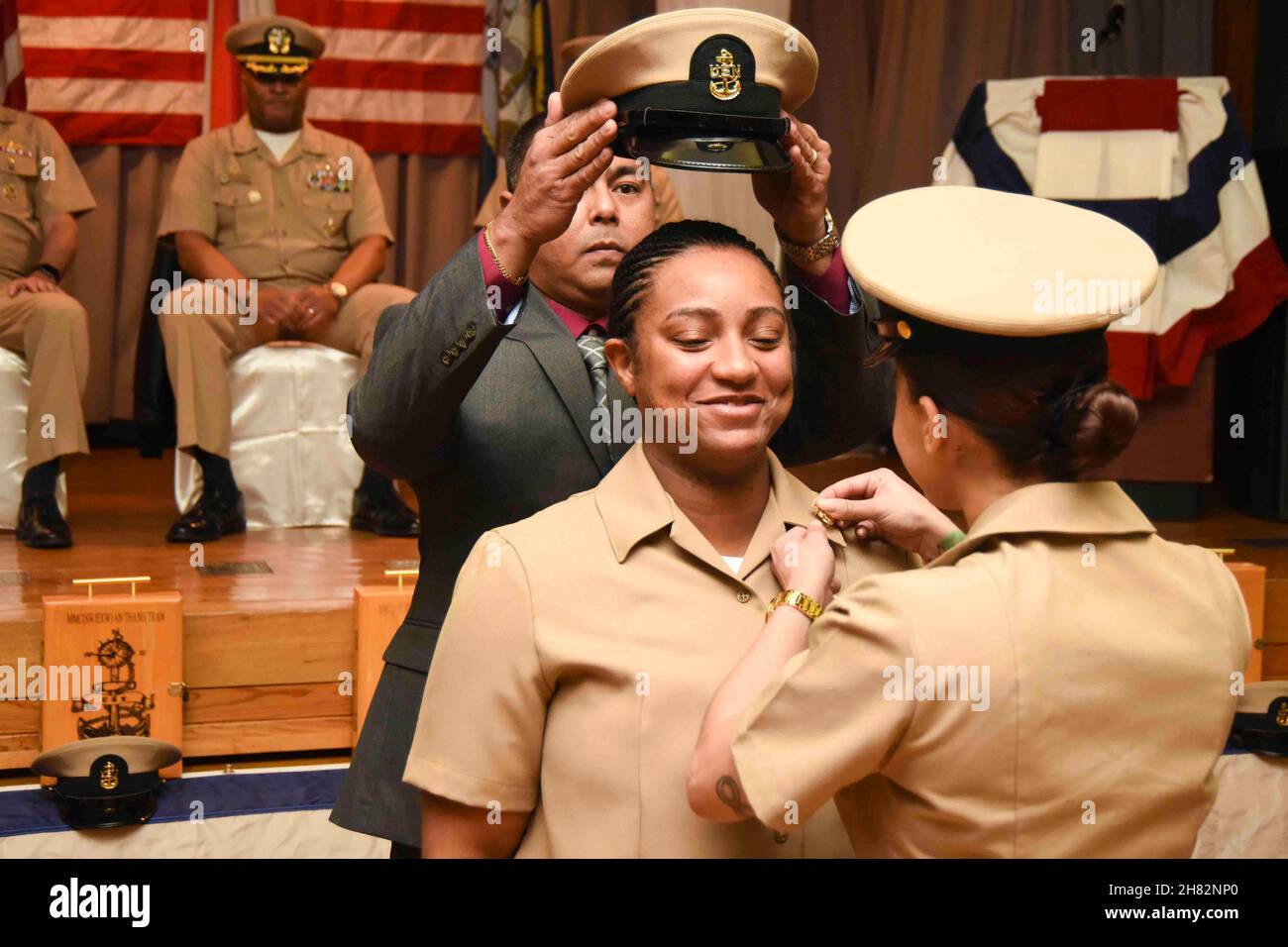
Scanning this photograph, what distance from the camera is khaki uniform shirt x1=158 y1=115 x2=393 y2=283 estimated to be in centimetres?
479

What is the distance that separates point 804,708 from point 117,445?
566cm

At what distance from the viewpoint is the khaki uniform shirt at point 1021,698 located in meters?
1.17

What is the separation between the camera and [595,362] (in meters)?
1.72

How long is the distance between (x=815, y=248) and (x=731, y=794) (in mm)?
657

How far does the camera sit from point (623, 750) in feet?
4.36

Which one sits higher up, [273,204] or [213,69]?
[213,69]

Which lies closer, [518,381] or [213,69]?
[518,381]

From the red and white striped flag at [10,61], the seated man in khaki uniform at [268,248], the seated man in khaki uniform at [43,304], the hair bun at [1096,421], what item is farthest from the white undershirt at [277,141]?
the hair bun at [1096,421]

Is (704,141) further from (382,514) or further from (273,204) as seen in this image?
(273,204)

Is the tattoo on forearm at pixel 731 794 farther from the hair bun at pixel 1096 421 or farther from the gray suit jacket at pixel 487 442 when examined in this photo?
the gray suit jacket at pixel 487 442

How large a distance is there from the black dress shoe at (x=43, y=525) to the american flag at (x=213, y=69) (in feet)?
8.74

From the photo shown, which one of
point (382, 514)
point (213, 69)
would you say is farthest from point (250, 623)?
point (213, 69)

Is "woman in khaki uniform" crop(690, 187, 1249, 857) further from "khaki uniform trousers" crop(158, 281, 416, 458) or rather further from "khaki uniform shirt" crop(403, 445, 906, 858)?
"khaki uniform trousers" crop(158, 281, 416, 458)
